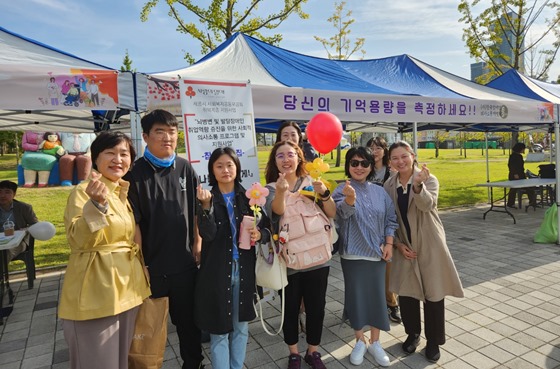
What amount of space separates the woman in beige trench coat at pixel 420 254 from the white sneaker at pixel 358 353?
16.4 inches

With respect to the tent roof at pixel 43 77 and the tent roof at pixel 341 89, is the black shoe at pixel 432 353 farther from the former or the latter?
→ the tent roof at pixel 43 77

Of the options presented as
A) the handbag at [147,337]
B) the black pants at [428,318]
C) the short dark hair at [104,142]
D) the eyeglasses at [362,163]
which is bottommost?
the black pants at [428,318]

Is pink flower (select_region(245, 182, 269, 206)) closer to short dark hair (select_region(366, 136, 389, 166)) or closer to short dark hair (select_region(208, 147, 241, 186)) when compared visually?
short dark hair (select_region(208, 147, 241, 186))

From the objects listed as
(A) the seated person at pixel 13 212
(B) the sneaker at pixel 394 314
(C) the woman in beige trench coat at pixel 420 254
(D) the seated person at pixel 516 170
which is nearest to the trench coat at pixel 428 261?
(C) the woman in beige trench coat at pixel 420 254

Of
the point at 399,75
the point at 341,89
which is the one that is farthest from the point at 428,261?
the point at 399,75

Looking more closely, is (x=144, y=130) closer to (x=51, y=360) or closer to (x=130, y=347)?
(x=130, y=347)

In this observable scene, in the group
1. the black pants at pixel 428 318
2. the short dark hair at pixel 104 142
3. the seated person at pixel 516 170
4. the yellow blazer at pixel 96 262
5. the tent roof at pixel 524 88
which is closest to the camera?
the yellow blazer at pixel 96 262

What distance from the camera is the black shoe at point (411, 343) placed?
9.14ft

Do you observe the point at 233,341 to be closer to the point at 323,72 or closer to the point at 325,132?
the point at 325,132

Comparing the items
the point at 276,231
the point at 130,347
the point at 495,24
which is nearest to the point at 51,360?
the point at 130,347

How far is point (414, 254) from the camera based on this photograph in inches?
103

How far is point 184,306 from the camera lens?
222 centimetres

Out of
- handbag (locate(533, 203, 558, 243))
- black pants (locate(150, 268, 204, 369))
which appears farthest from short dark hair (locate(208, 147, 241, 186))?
handbag (locate(533, 203, 558, 243))

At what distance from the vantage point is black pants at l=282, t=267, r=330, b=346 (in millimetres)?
2412
